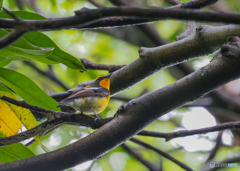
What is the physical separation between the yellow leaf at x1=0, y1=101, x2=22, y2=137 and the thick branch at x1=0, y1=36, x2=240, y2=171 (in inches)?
19.2

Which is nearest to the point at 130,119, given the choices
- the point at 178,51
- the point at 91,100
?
the point at 178,51

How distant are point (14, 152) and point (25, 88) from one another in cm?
47

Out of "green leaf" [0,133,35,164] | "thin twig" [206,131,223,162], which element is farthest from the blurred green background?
"green leaf" [0,133,35,164]

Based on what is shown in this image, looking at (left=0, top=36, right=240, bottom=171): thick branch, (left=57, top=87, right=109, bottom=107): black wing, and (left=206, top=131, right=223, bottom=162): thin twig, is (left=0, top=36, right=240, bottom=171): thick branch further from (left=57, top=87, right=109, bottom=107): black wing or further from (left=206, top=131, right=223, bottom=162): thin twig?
(left=206, top=131, right=223, bottom=162): thin twig

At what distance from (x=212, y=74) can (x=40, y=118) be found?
1.63 metres

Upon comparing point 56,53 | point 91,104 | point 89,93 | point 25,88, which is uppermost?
point 89,93

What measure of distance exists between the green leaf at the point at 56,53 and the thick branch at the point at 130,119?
1.46ft

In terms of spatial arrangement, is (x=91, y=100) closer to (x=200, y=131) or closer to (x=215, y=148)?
(x=200, y=131)

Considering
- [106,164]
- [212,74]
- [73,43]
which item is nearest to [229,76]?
[212,74]

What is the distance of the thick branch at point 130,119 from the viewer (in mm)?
1295

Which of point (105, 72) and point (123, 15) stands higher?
point (105, 72)

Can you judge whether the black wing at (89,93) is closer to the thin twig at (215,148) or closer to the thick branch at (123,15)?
the thick branch at (123,15)

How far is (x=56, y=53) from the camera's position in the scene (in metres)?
1.57

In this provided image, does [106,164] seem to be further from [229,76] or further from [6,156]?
[229,76]
